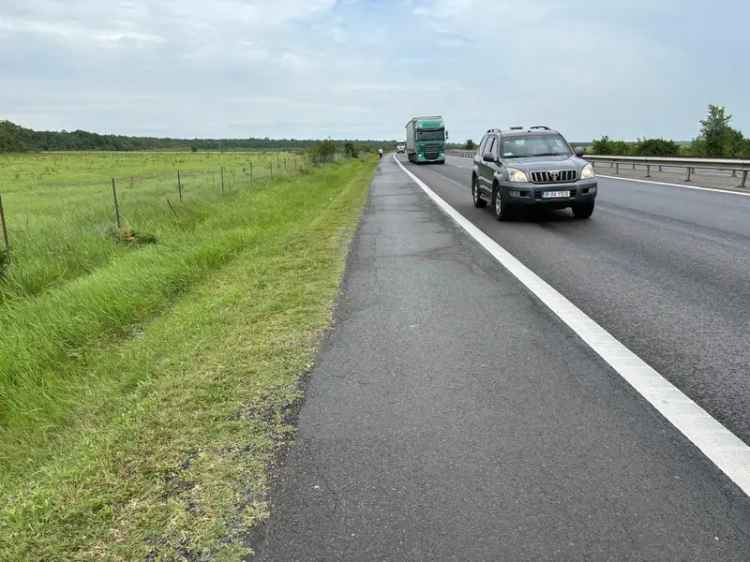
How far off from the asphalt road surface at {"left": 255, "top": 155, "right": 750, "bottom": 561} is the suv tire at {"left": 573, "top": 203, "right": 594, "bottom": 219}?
5200mm

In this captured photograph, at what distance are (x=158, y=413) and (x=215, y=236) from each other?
873cm

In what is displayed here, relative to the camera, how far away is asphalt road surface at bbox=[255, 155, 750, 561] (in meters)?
2.43

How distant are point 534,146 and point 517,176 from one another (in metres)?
1.41

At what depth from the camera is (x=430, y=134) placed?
50.1 metres

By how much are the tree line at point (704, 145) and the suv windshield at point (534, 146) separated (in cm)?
3809

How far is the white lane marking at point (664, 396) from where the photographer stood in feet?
9.63

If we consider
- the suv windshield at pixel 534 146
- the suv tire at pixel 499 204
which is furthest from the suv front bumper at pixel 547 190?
the suv windshield at pixel 534 146

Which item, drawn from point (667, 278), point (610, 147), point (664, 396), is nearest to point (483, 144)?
point (667, 278)

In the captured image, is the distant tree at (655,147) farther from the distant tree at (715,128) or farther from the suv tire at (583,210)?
the suv tire at (583,210)

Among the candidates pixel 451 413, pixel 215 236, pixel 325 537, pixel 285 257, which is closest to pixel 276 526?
pixel 325 537

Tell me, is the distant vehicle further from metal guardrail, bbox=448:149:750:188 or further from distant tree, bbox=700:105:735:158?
distant tree, bbox=700:105:735:158

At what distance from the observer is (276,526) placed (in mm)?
2521

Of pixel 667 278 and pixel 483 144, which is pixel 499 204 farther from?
pixel 667 278

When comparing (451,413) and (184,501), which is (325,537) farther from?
(451,413)
